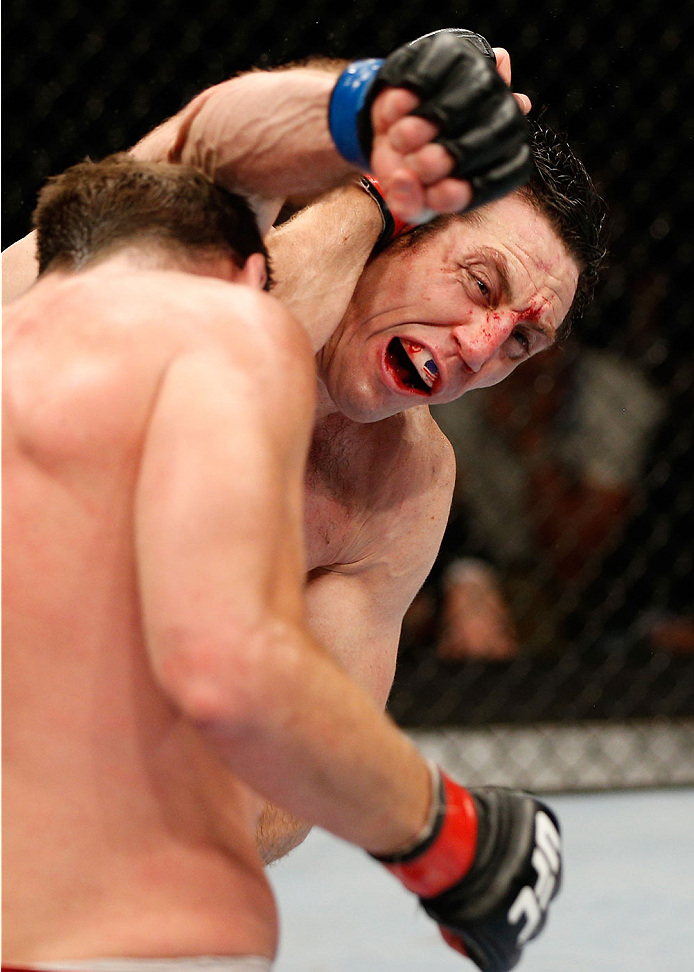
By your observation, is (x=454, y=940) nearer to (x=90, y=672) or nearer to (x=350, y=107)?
(x=90, y=672)

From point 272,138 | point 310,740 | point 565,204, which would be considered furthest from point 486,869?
point 565,204

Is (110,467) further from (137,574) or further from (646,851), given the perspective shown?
(646,851)

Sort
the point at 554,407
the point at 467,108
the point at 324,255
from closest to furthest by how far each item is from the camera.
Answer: the point at 467,108, the point at 324,255, the point at 554,407

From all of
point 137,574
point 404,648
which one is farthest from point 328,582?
point 404,648

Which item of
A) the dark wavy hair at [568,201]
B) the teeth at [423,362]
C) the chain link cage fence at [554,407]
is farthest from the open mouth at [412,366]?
the chain link cage fence at [554,407]

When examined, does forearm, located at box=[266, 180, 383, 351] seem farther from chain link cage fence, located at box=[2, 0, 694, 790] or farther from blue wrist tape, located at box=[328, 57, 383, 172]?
chain link cage fence, located at box=[2, 0, 694, 790]

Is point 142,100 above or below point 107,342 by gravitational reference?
below

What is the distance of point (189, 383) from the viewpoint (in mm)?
704

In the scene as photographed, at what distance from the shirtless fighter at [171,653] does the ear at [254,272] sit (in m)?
0.05

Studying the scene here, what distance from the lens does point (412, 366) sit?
1312 mm

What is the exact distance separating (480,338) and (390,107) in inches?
18.8

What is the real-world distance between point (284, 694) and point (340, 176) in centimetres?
48

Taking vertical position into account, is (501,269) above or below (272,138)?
below

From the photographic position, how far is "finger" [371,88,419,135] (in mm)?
818
